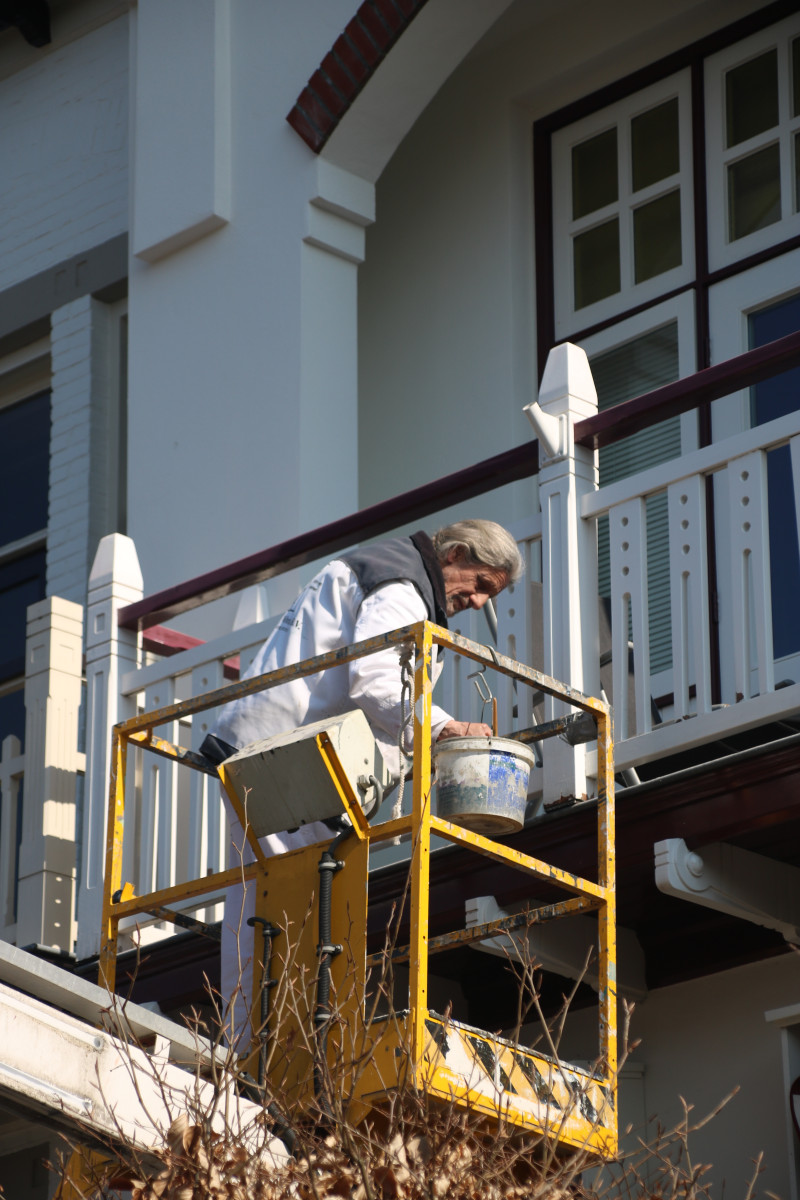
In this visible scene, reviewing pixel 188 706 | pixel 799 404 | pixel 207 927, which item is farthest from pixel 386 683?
pixel 799 404

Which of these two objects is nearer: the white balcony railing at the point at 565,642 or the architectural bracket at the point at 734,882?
the architectural bracket at the point at 734,882

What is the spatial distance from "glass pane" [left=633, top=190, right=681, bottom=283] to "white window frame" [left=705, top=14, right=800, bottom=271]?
0.23 metres

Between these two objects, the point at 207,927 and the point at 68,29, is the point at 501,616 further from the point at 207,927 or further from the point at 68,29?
the point at 68,29

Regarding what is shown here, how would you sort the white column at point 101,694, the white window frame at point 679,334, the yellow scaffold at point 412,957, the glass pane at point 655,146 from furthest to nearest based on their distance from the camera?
1. the glass pane at point 655,146
2. the white window frame at point 679,334
3. the white column at point 101,694
4. the yellow scaffold at point 412,957

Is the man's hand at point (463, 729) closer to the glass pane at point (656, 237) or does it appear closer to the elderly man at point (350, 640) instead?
the elderly man at point (350, 640)

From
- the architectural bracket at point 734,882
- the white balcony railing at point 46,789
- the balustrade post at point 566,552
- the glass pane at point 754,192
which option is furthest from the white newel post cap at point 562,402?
the glass pane at point 754,192

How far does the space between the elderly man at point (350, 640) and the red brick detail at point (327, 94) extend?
3.81 m

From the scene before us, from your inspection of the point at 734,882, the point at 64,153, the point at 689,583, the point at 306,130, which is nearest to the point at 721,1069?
the point at 734,882

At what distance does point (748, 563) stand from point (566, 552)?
598 mm

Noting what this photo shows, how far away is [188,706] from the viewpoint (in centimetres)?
595

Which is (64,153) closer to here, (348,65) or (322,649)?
(348,65)

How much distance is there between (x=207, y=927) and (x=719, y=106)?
513 centimetres

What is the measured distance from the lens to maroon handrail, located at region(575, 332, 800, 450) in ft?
20.6

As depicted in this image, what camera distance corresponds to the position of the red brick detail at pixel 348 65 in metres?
9.48
